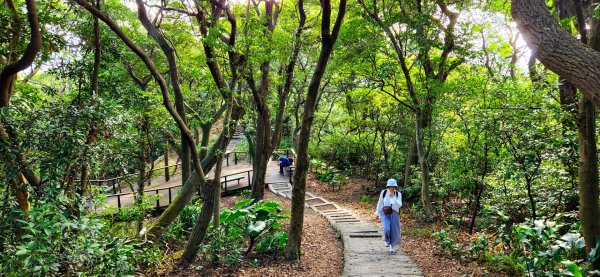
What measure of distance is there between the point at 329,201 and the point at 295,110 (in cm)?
734

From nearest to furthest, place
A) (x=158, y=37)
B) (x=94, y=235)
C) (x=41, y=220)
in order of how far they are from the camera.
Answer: (x=41, y=220), (x=94, y=235), (x=158, y=37)

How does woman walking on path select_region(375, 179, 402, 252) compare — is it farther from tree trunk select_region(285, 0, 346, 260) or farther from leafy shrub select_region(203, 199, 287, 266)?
leafy shrub select_region(203, 199, 287, 266)

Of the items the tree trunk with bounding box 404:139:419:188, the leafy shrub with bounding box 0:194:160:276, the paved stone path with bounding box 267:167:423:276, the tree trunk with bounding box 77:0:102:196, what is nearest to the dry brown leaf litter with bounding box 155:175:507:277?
the paved stone path with bounding box 267:167:423:276

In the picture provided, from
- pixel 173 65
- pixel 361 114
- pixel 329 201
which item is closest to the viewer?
pixel 173 65

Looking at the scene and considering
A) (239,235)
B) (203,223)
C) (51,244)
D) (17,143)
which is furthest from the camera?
(239,235)

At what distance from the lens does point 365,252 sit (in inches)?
291

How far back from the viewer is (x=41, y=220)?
3545mm

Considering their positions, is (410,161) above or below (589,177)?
below

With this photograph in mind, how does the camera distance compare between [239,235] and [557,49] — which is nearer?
[557,49]

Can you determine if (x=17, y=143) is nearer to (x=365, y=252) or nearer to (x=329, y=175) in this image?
(x=365, y=252)

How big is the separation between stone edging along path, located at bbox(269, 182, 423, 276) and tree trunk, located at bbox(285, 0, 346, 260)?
1.13 m

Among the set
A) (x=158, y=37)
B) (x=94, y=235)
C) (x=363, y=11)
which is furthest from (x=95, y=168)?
(x=363, y=11)

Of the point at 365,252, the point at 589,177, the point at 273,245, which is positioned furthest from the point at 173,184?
the point at 589,177

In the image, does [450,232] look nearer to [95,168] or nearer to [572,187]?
[572,187]
